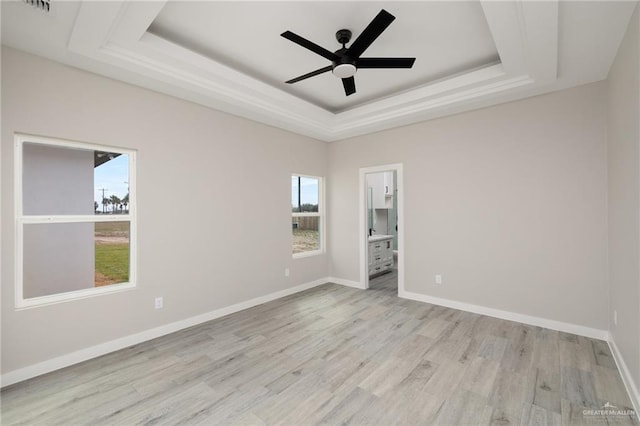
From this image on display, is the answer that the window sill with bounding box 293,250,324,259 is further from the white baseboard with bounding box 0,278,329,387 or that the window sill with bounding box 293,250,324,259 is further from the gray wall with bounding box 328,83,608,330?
the gray wall with bounding box 328,83,608,330

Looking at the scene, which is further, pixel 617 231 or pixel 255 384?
pixel 617 231

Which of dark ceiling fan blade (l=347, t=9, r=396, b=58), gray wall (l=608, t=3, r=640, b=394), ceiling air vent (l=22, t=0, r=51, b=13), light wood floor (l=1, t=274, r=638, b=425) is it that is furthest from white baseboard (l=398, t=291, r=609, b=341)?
ceiling air vent (l=22, t=0, r=51, b=13)

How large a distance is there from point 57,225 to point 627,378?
4.97 m

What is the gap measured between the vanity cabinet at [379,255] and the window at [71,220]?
409 centimetres

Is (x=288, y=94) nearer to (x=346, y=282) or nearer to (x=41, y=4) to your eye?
(x=41, y=4)

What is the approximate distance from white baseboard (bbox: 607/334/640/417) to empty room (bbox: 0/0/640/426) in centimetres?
5

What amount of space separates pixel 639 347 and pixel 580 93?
260cm

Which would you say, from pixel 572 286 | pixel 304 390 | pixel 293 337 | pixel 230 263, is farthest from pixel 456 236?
pixel 230 263

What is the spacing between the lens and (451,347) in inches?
113

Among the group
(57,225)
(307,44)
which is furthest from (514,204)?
(57,225)

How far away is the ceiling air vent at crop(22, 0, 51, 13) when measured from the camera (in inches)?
73.9

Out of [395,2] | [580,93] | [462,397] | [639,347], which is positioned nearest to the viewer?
[639,347]

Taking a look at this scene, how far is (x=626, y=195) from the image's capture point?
223 centimetres

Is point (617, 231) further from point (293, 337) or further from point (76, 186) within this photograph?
point (76, 186)
